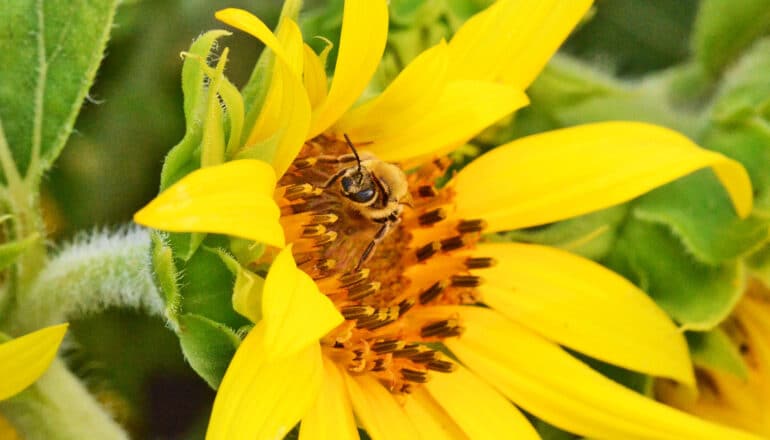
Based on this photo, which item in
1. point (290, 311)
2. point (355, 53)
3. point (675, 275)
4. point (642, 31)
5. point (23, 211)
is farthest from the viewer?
point (642, 31)

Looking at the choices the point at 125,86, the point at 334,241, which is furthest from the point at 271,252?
the point at 125,86

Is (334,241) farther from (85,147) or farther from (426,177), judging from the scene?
(85,147)

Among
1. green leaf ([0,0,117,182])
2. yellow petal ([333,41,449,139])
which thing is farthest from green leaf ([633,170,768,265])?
green leaf ([0,0,117,182])

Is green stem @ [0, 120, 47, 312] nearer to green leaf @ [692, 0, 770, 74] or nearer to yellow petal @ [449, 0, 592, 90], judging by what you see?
yellow petal @ [449, 0, 592, 90]

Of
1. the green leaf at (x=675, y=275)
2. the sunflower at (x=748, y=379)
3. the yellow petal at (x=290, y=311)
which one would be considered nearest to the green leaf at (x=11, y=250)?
the yellow petal at (x=290, y=311)

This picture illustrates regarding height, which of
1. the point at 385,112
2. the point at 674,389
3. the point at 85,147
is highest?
the point at 85,147

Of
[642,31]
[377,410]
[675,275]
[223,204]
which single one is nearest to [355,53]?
[223,204]

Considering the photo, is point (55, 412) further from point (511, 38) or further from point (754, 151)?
point (754, 151)
